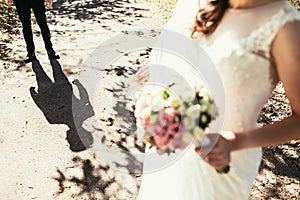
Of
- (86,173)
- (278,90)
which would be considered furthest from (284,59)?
(278,90)

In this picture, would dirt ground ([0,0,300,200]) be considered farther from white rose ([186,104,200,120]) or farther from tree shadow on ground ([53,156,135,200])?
white rose ([186,104,200,120])

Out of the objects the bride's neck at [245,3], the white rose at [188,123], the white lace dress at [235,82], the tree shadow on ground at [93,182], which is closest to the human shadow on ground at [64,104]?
the tree shadow on ground at [93,182]

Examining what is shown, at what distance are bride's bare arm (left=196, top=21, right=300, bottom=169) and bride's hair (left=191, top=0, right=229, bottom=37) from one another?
33 cm

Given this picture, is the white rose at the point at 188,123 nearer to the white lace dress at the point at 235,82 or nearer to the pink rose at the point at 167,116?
the pink rose at the point at 167,116

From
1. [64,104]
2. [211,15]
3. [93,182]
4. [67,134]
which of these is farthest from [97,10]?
[211,15]

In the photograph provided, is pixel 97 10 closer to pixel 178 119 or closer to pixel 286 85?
pixel 178 119

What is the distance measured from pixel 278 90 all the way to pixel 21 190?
448cm

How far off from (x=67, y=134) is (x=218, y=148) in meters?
3.40

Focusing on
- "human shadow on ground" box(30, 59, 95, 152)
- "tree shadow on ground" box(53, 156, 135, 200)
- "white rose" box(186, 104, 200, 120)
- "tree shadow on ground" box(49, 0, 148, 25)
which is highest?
"white rose" box(186, 104, 200, 120)

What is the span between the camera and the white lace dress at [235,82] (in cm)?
146

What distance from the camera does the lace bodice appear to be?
4.73ft

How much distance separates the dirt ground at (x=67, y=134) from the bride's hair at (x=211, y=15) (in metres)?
2.55

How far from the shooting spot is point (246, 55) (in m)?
1.50

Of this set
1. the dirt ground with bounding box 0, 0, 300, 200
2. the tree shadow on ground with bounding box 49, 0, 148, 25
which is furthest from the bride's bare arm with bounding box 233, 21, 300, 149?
the tree shadow on ground with bounding box 49, 0, 148, 25
